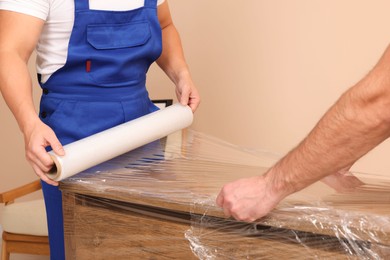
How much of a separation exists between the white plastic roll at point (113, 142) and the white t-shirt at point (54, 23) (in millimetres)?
245

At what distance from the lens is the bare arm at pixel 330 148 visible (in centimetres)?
103

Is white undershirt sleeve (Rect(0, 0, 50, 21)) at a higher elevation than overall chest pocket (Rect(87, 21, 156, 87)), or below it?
higher

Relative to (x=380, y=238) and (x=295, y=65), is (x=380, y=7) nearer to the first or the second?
(x=295, y=65)

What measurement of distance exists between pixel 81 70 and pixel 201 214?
0.55 meters

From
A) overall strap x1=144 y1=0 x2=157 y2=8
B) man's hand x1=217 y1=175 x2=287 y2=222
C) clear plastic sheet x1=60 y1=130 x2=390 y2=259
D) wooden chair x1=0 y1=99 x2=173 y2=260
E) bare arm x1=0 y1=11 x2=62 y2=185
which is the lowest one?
wooden chair x1=0 y1=99 x2=173 y2=260

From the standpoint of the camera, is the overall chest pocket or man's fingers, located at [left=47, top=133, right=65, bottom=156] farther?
the overall chest pocket

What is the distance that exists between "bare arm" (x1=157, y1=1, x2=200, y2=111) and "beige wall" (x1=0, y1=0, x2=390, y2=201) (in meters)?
0.72

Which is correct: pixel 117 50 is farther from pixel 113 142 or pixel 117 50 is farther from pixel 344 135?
pixel 344 135

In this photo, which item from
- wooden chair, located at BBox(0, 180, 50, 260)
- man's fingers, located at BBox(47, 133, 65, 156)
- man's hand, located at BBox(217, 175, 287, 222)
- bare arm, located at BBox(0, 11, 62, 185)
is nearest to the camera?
man's hand, located at BBox(217, 175, 287, 222)

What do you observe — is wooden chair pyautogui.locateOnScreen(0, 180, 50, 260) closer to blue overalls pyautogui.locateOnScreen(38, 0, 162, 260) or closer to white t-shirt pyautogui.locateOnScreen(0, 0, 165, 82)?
blue overalls pyautogui.locateOnScreen(38, 0, 162, 260)

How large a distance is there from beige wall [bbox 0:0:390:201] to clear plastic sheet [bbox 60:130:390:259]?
2.80ft

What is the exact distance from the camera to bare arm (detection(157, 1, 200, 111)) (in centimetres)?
183

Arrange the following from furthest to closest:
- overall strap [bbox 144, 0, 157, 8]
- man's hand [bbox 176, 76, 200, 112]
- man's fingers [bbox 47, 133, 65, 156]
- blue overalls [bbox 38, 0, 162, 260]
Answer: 1. man's hand [bbox 176, 76, 200, 112]
2. overall strap [bbox 144, 0, 157, 8]
3. blue overalls [bbox 38, 0, 162, 260]
4. man's fingers [bbox 47, 133, 65, 156]

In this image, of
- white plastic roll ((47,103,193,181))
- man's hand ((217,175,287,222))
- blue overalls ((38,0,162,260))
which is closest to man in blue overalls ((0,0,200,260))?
blue overalls ((38,0,162,260))
